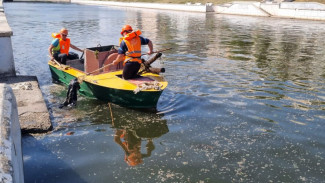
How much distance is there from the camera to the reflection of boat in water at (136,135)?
690 centimetres

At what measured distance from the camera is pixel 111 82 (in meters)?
9.36

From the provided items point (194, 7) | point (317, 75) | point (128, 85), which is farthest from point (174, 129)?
point (194, 7)

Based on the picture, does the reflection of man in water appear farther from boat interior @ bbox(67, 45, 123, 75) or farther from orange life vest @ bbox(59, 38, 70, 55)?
orange life vest @ bbox(59, 38, 70, 55)

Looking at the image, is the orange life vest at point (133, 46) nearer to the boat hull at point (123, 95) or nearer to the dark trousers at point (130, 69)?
the dark trousers at point (130, 69)

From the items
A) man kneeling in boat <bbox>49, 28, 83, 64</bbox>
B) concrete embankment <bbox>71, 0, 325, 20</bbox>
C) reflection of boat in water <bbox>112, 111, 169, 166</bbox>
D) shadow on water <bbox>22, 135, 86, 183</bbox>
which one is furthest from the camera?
concrete embankment <bbox>71, 0, 325, 20</bbox>

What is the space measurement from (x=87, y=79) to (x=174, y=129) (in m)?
3.42

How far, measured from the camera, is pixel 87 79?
9750 millimetres

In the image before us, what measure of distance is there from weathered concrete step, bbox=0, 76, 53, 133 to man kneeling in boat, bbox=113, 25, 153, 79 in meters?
2.55

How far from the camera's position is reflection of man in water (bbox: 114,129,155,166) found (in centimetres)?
673

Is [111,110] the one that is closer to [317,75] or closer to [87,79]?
[87,79]

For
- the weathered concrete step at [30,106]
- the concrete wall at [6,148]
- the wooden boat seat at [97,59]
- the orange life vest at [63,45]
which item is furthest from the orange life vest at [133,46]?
the concrete wall at [6,148]

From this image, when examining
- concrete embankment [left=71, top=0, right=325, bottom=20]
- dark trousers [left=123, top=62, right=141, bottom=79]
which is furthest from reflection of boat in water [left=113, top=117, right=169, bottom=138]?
concrete embankment [left=71, top=0, right=325, bottom=20]

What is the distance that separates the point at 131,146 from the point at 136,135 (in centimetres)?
59

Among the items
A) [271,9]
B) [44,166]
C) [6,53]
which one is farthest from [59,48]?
[271,9]
